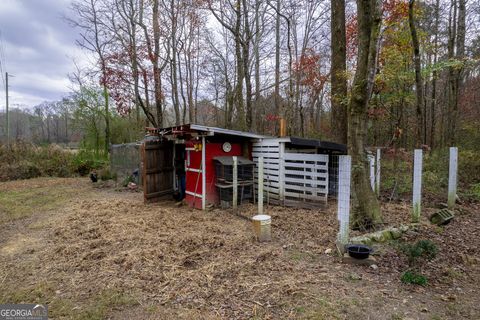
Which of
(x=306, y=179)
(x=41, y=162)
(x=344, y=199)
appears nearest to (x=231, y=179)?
(x=306, y=179)

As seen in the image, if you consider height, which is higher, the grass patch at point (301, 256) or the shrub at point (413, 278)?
the shrub at point (413, 278)

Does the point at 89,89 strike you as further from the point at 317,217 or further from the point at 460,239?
the point at 460,239

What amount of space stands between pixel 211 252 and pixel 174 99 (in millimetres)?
9881

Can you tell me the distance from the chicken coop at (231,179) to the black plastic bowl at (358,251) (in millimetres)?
3087

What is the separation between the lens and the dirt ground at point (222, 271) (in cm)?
222

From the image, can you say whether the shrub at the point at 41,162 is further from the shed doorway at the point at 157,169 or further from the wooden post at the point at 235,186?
the wooden post at the point at 235,186

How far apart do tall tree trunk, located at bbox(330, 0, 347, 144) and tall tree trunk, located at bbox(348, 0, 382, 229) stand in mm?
2158

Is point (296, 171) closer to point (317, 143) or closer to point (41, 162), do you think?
point (317, 143)

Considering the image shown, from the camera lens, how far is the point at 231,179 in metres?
6.07

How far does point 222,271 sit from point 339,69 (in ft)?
17.6

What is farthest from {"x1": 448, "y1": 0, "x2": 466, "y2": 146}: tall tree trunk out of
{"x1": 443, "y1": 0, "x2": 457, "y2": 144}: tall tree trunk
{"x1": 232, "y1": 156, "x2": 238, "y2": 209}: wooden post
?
{"x1": 232, "y1": 156, "x2": 238, "y2": 209}: wooden post

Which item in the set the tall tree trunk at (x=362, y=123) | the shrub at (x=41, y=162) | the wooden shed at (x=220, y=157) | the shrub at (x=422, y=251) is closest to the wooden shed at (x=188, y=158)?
the wooden shed at (x=220, y=157)

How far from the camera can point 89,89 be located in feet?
46.9

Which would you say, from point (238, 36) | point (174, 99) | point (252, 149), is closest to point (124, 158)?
point (174, 99)
